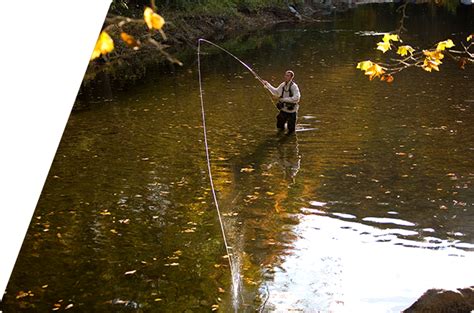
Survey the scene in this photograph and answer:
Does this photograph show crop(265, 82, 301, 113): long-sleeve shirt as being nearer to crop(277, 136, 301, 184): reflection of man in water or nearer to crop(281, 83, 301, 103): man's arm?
crop(281, 83, 301, 103): man's arm

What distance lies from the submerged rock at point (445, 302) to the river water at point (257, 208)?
20.3 inches

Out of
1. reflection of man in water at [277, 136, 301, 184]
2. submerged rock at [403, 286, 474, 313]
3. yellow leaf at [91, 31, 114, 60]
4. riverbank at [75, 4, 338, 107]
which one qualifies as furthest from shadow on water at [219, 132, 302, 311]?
yellow leaf at [91, 31, 114, 60]

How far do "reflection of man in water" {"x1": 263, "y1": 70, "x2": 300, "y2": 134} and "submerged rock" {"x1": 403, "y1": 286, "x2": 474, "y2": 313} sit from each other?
25.3ft

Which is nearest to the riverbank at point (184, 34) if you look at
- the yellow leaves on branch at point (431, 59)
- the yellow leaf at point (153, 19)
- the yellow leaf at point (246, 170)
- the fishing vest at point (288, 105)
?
the fishing vest at point (288, 105)

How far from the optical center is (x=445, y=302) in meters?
5.84

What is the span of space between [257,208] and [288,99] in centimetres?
456

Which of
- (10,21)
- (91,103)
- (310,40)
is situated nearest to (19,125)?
(10,21)

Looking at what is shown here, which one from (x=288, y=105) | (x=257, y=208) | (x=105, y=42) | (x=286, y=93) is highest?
(x=105, y=42)

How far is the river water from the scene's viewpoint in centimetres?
686

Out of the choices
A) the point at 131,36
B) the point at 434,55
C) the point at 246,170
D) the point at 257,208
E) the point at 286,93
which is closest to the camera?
the point at 131,36

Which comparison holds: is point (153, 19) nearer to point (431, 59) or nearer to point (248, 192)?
point (431, 59)

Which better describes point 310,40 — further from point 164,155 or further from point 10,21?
point 10,21

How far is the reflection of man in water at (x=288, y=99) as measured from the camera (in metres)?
13.3

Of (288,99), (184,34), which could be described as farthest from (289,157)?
(184,34)
